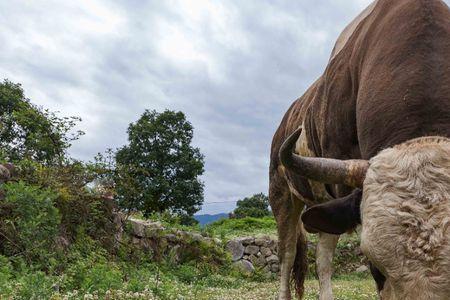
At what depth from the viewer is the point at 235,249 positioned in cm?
1805

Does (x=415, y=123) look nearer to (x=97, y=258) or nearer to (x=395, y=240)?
(x=395, y=240)

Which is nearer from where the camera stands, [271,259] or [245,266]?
[245,266]

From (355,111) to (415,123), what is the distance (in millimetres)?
1365

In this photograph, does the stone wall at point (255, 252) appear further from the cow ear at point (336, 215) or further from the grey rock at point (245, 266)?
the cow ear at point (336, 215)

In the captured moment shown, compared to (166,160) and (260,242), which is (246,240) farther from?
(166,160)

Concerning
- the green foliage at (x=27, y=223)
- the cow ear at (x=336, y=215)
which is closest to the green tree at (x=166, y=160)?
the green foliage at (x=27, y=223)

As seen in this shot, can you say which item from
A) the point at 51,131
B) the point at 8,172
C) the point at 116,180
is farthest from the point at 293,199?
the point at 51,131

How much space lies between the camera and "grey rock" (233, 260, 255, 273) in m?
16.9

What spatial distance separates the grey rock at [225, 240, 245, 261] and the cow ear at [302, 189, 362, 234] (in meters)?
13.9

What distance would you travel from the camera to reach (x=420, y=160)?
3260 mm

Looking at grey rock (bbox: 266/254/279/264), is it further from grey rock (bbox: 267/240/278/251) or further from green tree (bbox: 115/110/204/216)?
green tree (bbox: 115/110/204/216)

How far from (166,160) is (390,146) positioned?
1434 inches

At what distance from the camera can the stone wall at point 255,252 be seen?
17953mm

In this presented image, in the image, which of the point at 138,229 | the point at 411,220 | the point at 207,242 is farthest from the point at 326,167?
the point at 207,242
